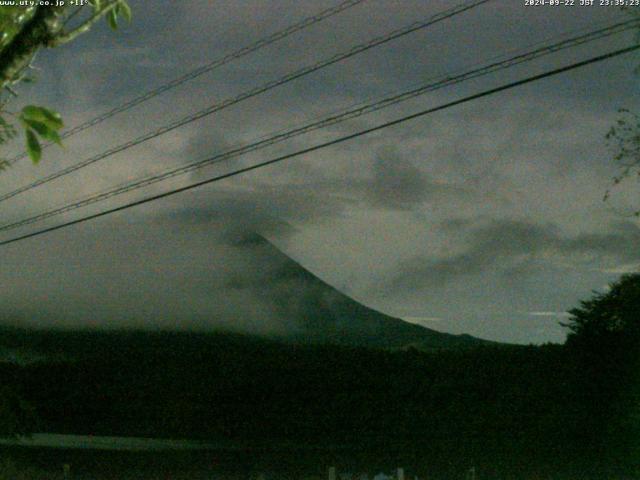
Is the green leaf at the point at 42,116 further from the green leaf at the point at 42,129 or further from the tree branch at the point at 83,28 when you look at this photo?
the tree branch at the point at 83,28

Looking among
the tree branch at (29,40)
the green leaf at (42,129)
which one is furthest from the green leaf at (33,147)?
the tree branch at (29,40)

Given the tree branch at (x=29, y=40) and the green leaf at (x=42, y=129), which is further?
the tree branch at (x=29, y=40)

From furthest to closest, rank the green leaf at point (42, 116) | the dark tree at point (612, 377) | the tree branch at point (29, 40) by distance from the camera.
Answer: the dark tree at point (612, 377) < the tree branch at point (29, 40) < the green leaf at point (42, 116)

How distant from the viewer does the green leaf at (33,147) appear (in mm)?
2549

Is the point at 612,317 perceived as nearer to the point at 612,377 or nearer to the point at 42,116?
the point at 612,377

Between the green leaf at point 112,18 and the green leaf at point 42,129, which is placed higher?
the green leaf at point 112,18

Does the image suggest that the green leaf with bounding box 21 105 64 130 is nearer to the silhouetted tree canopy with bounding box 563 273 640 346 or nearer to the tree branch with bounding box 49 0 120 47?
the tree branch with bounding box 49 0 120 47

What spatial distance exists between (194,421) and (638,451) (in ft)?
38.5

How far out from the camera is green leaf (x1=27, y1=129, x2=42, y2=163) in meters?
2.55

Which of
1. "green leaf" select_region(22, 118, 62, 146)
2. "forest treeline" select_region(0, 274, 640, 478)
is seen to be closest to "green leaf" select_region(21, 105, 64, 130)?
"green leaf" select_region(22, 118, 62, 146)

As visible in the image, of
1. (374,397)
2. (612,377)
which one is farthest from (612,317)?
(374,397)

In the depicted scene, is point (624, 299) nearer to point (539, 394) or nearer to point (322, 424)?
point (539, 394)

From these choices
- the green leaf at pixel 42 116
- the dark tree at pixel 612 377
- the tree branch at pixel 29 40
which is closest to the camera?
the green leaf at pixel 42 116

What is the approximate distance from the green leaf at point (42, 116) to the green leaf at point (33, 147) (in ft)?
0.16
